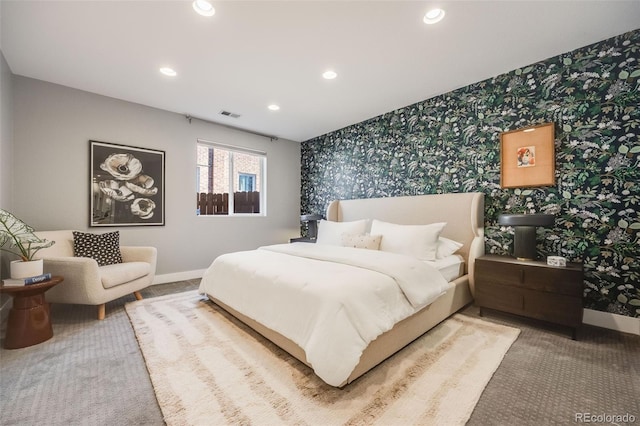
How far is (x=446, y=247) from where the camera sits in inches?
115

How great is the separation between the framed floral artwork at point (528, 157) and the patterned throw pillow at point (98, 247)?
4.58 m

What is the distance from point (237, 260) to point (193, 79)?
2.16 meters

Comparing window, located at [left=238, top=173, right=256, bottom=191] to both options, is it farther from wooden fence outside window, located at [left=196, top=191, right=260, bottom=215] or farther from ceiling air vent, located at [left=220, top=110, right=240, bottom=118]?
ceiling air vent, located at [left=220, top=110, right=240, bottom=118]

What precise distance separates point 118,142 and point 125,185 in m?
0.59

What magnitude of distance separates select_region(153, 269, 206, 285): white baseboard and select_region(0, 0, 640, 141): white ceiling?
2.54 meters

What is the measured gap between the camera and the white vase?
6.73 feet

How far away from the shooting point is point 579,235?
2.37 meters

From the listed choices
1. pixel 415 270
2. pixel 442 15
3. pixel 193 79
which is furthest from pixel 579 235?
pixel 193 79

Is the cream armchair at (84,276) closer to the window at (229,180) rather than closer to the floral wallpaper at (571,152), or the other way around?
the window at (229,180)

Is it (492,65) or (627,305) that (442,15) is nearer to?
(492,65)

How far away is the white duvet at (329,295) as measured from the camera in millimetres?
1450

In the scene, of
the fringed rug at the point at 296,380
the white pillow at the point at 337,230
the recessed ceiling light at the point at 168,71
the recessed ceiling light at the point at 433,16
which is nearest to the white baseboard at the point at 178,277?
the fringed rug at the point at 296,380

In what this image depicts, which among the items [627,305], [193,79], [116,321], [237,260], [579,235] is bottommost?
[116,321]

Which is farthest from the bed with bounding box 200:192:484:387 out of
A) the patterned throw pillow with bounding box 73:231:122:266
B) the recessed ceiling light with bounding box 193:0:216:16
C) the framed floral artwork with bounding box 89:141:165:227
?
the recessed ceiling light with bounding box 193:0:216:16
